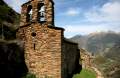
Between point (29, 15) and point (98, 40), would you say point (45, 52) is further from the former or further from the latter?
point (98, 40)

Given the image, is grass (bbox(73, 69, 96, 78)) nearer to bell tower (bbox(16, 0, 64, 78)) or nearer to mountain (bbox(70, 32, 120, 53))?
bell tower (bbox(16, 0, 64, 78))

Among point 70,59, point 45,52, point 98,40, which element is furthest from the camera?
point 98,40

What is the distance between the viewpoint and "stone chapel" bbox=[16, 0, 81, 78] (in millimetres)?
23266

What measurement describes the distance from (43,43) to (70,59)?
4.08m

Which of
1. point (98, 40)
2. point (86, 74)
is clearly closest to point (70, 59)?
point (86, 74)

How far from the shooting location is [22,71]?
23.1 meters

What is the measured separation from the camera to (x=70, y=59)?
2633cm

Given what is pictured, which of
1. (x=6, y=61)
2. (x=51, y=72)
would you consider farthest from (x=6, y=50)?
(x=51, y=72)

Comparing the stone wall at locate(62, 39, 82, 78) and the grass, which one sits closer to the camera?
the stone wall at locate(62, 39, 82, 78)

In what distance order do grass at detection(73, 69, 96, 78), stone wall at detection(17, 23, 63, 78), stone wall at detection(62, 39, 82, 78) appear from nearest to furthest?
stone wall at detection(17, 23, 63, 78)
stone wall at detection(62, 39, 82, 78)
grass at detection(73, 69, 96, 78)

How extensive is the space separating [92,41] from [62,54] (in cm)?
16715

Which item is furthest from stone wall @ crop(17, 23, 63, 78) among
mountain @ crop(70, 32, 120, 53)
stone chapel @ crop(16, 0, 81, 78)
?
mountain @ crop(70, 32, 120, 53)

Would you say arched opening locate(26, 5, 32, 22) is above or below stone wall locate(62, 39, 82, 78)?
above

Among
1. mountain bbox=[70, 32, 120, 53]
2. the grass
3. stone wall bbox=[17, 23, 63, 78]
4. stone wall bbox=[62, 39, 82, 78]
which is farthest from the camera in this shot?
mountain bbox=[70, 32, 120, 53]
